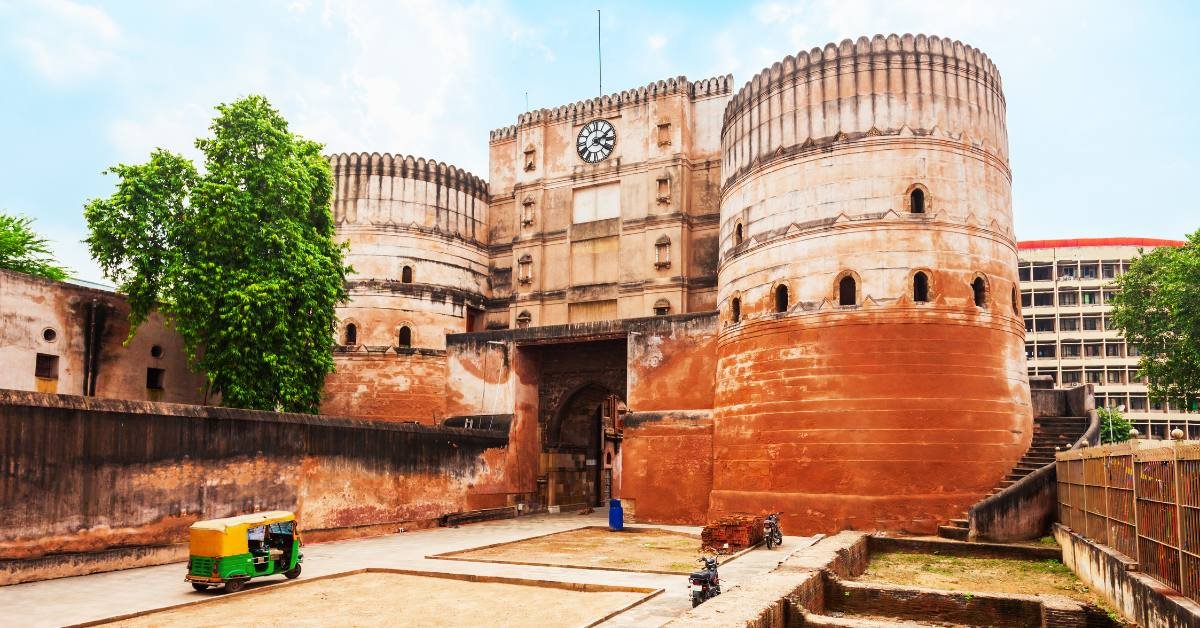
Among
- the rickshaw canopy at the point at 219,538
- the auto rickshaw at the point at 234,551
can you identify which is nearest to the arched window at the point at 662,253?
the auto rickshaw at the point at 234,551

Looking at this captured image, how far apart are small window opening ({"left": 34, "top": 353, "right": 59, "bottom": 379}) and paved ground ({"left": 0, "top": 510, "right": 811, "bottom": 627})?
823cm

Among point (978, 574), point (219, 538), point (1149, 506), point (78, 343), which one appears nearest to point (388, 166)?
point (78, 343)

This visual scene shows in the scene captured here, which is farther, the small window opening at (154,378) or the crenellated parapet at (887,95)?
Answer: the small window opening at (154,378)

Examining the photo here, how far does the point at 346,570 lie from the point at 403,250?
16.6 meters

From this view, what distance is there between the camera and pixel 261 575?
11.4 metres

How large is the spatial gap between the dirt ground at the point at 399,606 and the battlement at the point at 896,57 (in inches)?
525

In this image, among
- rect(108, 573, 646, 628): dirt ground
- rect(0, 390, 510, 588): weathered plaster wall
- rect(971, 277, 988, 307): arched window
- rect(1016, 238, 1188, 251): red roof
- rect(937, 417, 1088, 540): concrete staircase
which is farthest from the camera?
rect(1016, 238, 1188, 251): red roof

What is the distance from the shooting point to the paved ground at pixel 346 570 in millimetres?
9430

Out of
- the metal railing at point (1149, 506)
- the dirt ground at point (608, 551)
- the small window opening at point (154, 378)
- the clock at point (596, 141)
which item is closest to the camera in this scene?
the metal railing at point (1149, 506)

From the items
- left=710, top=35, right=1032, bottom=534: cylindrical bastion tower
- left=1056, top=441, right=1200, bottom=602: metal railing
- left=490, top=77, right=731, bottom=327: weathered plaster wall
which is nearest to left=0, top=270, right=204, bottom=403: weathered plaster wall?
left=490, top=77, right=731, bottom=327: weathered plaster wall

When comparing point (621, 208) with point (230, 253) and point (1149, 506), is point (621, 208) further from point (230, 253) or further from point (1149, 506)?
point (1149, 506)

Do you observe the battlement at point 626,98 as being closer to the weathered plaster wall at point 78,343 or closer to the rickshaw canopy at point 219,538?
the weathered plaster wall at point 78,343

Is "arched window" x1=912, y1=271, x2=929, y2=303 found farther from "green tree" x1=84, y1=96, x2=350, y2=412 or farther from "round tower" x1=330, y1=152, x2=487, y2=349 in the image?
"round tower" x1=330, y1=152, x2=487, y2=349

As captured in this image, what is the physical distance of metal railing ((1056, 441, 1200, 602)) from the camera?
7.16 m
